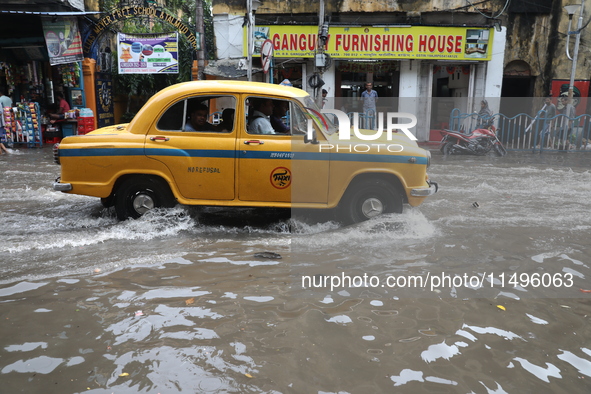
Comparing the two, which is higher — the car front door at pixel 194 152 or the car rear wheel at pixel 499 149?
the car front door at pixel 194 152

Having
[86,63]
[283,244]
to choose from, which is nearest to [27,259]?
[283,244]

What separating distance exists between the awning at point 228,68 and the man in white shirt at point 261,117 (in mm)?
10690

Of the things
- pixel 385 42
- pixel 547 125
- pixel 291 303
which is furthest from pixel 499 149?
pixel 291 303

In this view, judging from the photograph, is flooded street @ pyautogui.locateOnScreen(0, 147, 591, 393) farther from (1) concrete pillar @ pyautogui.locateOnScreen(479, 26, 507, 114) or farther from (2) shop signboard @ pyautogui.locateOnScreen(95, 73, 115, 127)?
(1) concrete pillar @ pyautogui.locateOnScreen(479, 26, 507, 114)

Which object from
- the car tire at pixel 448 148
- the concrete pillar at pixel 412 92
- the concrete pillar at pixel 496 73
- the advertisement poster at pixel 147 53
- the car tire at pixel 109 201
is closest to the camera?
the car tire at pixel 109 201

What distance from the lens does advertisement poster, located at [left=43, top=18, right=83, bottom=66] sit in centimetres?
1516

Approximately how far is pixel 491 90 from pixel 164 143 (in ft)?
52.1

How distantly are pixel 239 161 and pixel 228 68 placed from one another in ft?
38.9

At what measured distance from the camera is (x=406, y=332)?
3.71m

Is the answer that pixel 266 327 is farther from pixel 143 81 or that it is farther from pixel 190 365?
pixel 143 81

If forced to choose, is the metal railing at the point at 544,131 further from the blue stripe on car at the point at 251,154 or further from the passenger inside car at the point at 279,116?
the passenger inside car at the point at 279,116

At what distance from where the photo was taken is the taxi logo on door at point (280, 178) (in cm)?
603

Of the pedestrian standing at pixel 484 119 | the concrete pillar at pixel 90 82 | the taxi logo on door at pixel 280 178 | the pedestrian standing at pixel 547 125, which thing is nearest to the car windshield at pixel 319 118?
the taxi logo on door at pixel 280 178

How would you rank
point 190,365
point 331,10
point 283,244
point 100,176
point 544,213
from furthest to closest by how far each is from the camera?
1. point 331,10
2. point 544,213
3. point 100,176
4. point 283,244
5. point 190,365
